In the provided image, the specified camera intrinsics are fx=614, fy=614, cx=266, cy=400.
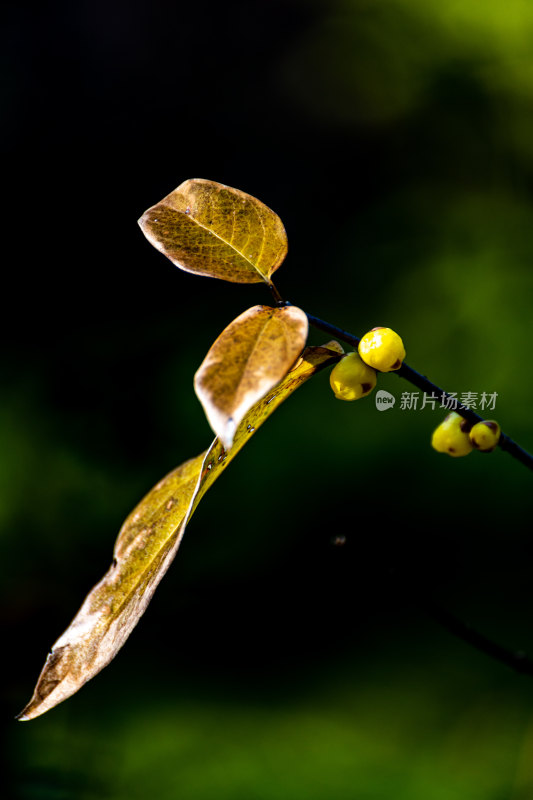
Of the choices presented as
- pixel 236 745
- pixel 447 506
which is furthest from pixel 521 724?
pixel 236 745

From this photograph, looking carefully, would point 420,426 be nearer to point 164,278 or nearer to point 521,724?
point 521,724

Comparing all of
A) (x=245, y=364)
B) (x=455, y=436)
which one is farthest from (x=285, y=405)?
(x=245, y=364)

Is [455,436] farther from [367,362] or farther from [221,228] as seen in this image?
[221,228]

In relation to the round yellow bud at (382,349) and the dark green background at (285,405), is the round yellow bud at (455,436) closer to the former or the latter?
the round yellow bud at (382,349)

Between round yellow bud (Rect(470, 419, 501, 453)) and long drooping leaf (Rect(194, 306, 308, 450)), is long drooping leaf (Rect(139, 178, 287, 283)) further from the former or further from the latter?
round yellow bud (Rect(470, 419, 501, 453))

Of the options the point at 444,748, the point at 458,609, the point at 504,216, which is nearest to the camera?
the point at 444,748

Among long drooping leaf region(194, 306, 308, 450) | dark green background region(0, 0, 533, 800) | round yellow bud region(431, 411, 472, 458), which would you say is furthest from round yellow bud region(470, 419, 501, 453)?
dark green background region(0, 0, 533, 800)

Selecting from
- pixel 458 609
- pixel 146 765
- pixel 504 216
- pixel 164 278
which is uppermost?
pixel 504 216

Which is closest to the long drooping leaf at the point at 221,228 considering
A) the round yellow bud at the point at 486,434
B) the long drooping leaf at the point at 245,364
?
the long drooping leaf at the point at 245,364
